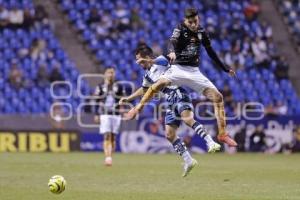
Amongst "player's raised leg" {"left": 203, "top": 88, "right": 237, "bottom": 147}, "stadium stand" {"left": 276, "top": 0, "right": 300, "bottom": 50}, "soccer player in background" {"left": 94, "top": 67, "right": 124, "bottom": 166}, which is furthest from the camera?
"stadium stand" {"left": 276, "top": 0, "right": 300, "bottom": 50}

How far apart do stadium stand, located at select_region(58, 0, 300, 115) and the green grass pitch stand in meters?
8.54

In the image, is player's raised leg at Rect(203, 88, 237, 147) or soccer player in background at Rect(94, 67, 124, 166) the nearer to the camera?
player's raised leg at Rect(203, 88, 237, 147)

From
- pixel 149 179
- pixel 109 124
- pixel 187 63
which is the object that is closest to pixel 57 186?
pixel 149 179

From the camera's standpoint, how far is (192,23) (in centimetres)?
1416

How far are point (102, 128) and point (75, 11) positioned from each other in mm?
14554

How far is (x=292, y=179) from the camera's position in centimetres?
1544

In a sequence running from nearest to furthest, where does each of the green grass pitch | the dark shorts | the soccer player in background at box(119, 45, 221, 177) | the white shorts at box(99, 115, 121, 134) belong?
1. the green grass pitch
2. the soccer player in background at box(119, 45, 221, 177)
3. the dark shorts
4. the white shorts at box(99, 115, 121, 134)

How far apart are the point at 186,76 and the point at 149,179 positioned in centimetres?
243

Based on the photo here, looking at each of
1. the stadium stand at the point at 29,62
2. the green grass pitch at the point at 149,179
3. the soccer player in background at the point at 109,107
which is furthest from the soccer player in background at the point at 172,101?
the stadium stand at the point at 29,62

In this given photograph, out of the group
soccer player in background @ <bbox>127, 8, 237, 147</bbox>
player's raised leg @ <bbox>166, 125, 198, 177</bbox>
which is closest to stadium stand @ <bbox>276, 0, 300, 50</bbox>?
player's raised leg @ <bbox>166, 125, 198, 177</bbox>

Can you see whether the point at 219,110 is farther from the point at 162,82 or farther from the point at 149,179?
the point at 149,179

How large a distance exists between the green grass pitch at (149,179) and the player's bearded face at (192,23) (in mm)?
2913

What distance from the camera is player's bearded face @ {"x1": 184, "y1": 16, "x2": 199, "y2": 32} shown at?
1410 centimetres

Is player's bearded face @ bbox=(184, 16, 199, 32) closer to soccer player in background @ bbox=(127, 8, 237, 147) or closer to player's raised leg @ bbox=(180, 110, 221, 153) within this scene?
soccer player in background @ bbox=(127, 8, 237, 147)
